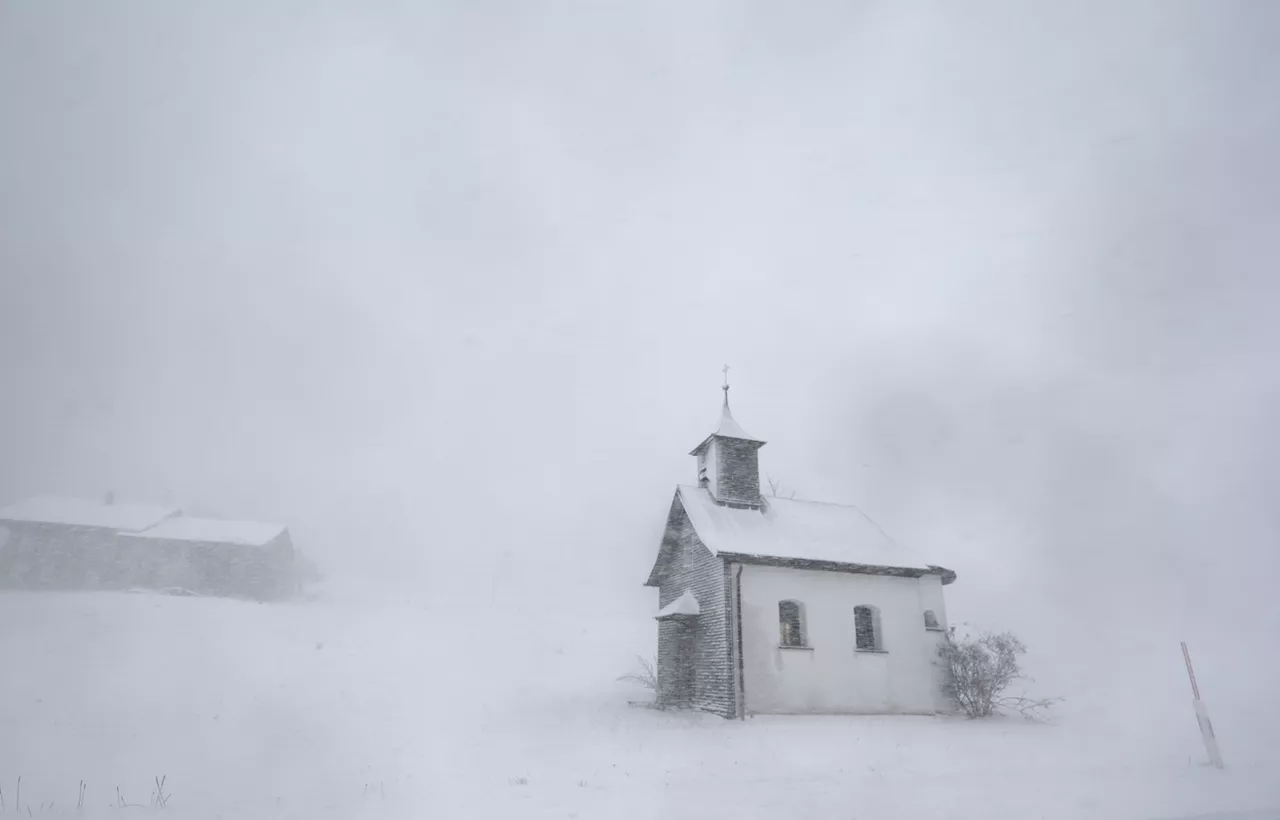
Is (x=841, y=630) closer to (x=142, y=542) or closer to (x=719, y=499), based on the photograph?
(x=719, y=499)

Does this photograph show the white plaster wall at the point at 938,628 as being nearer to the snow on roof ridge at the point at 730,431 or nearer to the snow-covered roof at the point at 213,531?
the snow on roof ridge at the point at 730,431

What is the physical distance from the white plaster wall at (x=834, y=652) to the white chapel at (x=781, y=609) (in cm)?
3

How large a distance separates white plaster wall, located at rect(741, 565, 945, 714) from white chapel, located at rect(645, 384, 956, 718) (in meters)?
0.03

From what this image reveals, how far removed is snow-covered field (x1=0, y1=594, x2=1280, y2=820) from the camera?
738cm

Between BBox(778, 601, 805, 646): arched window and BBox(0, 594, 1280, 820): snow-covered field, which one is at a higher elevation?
BBox(778, 601, 805, 646): arched window

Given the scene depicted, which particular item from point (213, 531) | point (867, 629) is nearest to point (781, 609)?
point (867, 629)

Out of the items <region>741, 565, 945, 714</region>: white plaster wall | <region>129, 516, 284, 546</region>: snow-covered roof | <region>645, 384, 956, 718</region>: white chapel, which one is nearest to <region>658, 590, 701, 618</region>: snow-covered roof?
<region>645, 384, 956, 718</region>: white chapel

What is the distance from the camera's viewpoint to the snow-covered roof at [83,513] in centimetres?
3173

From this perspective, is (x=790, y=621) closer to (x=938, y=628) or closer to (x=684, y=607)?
(x=684, y=607)

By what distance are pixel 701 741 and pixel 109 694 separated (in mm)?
14093

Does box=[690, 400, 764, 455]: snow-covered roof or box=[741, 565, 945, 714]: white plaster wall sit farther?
box=[690, 400, 764, 455]: snow-covered roof

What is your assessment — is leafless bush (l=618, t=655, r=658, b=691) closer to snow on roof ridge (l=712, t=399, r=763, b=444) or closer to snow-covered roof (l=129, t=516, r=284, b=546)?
snow on roof ridge (l=712, t=399, r=763, b=444)

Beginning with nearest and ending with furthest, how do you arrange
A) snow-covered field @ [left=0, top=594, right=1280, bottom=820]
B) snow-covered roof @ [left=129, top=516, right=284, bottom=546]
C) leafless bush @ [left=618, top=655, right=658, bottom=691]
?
snow-covered field @ [left=0, top=594, right=1280, bottom=820], leafless bush @ [left=618, top=655, right=658, bottom=691], snow-covered roof @ [left=129, top=516, right=284, bottom=546]

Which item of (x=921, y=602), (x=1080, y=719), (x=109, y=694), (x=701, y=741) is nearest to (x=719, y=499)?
(x=921, y=602)
